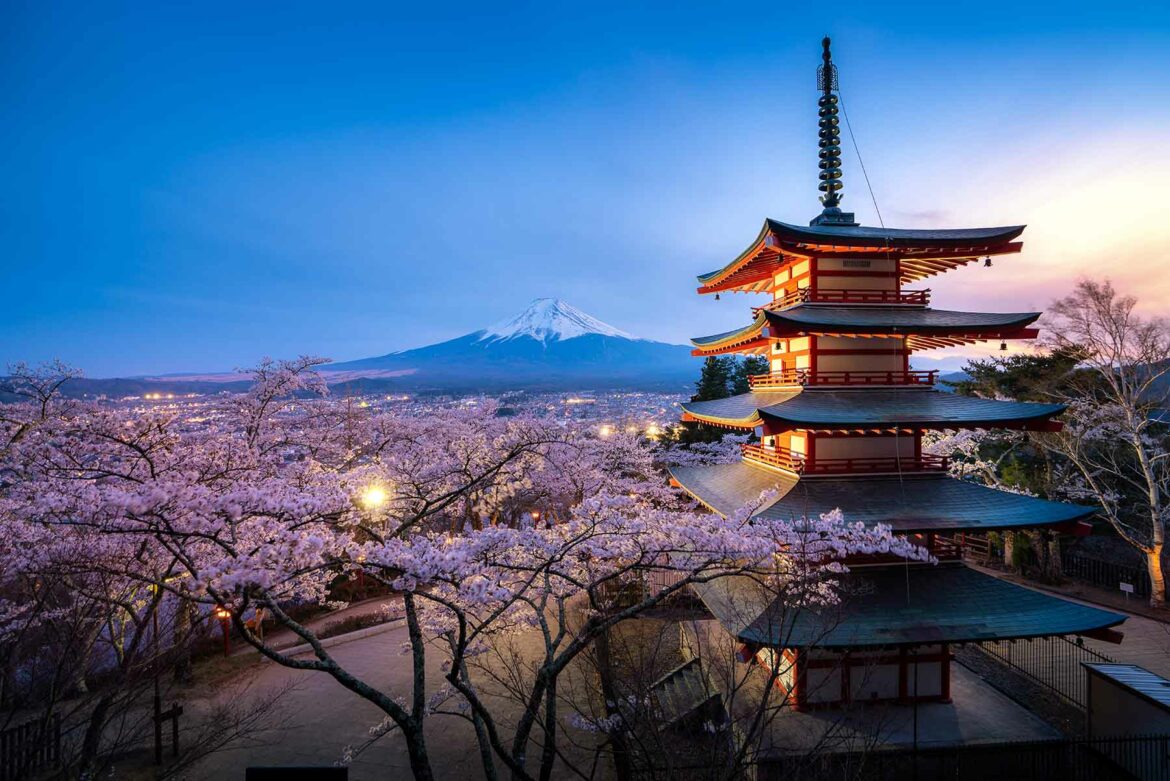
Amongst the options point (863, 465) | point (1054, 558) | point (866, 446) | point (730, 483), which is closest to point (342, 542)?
point (730, 483)

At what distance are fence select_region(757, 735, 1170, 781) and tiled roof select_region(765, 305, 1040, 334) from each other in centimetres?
690

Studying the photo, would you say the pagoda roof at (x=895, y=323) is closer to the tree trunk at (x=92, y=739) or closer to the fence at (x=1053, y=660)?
the fence at (x=1053, y=660)

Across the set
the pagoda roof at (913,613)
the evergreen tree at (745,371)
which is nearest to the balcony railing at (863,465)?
the pagoda roof at (913,613)

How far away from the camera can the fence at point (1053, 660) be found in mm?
10765

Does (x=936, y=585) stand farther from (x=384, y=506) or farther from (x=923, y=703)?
(x=384, y=506)

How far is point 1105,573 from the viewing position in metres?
16.3

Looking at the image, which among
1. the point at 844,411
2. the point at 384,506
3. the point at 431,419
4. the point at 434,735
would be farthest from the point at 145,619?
the point at 431,419

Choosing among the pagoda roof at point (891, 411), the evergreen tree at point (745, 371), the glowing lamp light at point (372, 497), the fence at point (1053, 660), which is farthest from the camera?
the evergreen tree at point (745, 371)

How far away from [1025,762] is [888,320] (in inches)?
304

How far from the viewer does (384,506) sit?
415 inches

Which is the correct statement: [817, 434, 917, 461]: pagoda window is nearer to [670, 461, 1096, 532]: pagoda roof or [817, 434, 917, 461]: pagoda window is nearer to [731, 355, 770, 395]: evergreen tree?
[670, 461, 1096, 532]: pagoda roof

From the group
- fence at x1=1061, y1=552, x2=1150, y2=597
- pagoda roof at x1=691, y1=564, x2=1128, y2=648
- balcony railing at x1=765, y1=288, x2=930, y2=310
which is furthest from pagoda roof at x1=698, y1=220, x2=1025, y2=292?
fence at x1=1061, y1=552, x2=1150, y2=597

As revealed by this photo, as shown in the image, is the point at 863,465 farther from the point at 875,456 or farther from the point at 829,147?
the point at 829,147

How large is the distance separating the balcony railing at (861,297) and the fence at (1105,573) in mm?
11801
